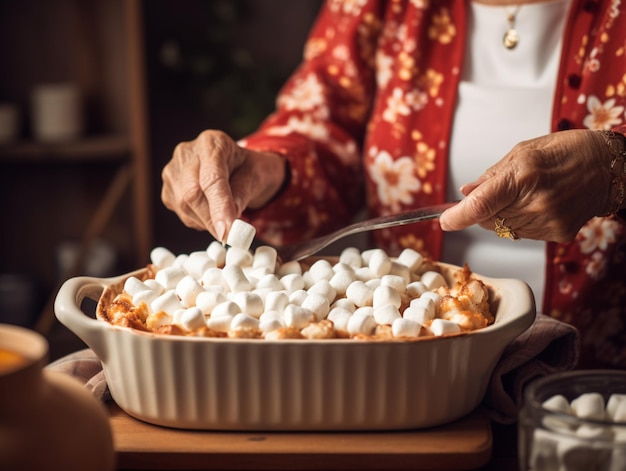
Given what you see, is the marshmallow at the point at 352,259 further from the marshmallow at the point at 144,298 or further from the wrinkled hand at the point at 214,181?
the marshmallow at the point at 144,298

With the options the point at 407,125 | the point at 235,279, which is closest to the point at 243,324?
the point at 235,279

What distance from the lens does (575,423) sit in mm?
565

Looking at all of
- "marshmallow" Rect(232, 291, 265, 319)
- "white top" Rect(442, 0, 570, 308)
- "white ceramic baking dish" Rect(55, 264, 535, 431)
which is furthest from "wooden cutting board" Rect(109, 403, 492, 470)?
"white top" Rect(442, 0, 570, 308)

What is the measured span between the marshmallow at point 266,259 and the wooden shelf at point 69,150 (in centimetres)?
146

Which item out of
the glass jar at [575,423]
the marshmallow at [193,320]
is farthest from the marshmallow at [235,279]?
the glass jar at [575,423]

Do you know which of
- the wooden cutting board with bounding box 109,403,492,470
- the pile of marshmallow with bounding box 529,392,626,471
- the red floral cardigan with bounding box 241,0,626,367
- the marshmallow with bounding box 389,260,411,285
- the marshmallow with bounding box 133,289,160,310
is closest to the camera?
the pile of marshmallow with bounding box 529,392,626,471

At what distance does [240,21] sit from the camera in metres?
2.56

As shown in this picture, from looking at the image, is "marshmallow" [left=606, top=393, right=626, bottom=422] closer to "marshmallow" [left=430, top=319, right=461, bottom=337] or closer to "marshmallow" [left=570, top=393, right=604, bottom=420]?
"marshmallow" [left=570, top=393, right=604, bottom=420]

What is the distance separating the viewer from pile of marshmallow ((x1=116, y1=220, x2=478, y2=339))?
722mm

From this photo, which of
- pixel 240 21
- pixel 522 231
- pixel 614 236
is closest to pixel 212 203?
pixel 522 231

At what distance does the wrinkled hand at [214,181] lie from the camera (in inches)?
37.4

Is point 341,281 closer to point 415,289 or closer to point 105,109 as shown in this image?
point 415,289

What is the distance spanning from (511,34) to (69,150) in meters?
1.44

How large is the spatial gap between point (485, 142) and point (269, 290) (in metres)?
0.49
